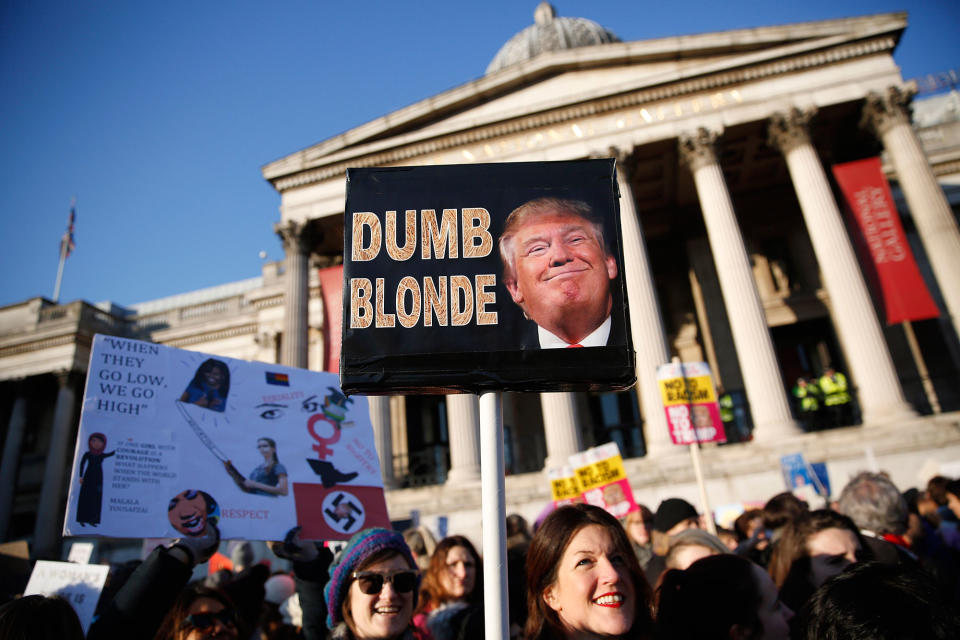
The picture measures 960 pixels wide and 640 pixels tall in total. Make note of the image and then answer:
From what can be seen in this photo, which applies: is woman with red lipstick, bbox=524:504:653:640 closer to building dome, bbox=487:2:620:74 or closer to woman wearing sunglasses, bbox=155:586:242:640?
woman wearing sunglasses, bbox=155:586:242:640

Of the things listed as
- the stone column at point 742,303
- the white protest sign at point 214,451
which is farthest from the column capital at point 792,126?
the white protest sign at point 214,451

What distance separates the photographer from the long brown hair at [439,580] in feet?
13.5

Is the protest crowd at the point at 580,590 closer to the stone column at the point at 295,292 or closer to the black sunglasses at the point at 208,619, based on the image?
the black sunglasses at the point at 208,619

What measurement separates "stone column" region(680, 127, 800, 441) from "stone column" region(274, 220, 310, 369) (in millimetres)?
12561

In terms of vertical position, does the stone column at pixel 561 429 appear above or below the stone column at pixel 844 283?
below

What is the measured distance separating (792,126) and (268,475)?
18.2m

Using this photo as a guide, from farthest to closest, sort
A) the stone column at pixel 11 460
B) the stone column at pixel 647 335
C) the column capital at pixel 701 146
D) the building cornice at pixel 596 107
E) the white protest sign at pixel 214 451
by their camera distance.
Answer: the stone column at pixel 11 460 → the column capital at pixel 701 146 → the building cornice at pixel 596 107 → the stone column at pixel 647 335 → the white protest sign at pixel 214 451

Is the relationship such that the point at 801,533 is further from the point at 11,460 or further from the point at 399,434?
the point at 11,460

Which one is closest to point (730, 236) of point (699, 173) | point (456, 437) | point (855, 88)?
point (699, 173)

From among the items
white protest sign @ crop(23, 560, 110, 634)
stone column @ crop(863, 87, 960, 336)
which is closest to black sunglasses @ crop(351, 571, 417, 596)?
white protest sign @ crop(23, 560, 110, 634)

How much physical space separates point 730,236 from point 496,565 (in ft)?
56.1

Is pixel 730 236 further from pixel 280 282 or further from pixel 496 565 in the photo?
pixel 280 282

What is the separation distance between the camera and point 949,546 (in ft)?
15.9

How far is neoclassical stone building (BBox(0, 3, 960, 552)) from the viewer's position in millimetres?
15484
